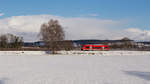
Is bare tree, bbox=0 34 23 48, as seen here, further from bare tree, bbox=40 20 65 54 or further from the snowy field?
the snowy field

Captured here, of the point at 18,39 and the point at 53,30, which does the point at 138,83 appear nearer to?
the point at 53,30

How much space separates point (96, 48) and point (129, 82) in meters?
55.8

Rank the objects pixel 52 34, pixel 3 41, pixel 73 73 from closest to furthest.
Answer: pixel 73 73, pixel 52 34, pixel 3 41

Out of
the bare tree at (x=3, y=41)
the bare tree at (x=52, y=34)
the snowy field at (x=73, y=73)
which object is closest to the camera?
the snowy field at (x=73, y=73)

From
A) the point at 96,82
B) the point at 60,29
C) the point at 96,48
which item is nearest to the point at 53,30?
the point at 60,29

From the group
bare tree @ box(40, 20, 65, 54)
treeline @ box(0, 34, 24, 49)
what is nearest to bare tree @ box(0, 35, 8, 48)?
treeline @ box(0, 34, 24, 49)

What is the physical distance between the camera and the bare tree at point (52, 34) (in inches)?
1686

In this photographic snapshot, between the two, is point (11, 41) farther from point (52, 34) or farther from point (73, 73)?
point (73, 73)

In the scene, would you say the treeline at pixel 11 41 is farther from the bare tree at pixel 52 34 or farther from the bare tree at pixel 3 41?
the bare tree at pixel 52 34

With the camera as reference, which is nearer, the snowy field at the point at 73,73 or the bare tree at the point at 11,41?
the snowy field at the point at 73,73

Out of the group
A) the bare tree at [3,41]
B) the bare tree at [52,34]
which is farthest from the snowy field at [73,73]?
the bare tree at [3,41]

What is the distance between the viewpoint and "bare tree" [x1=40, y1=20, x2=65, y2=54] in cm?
4281

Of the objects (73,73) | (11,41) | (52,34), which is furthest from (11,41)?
(73,73)

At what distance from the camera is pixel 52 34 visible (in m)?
43.6
